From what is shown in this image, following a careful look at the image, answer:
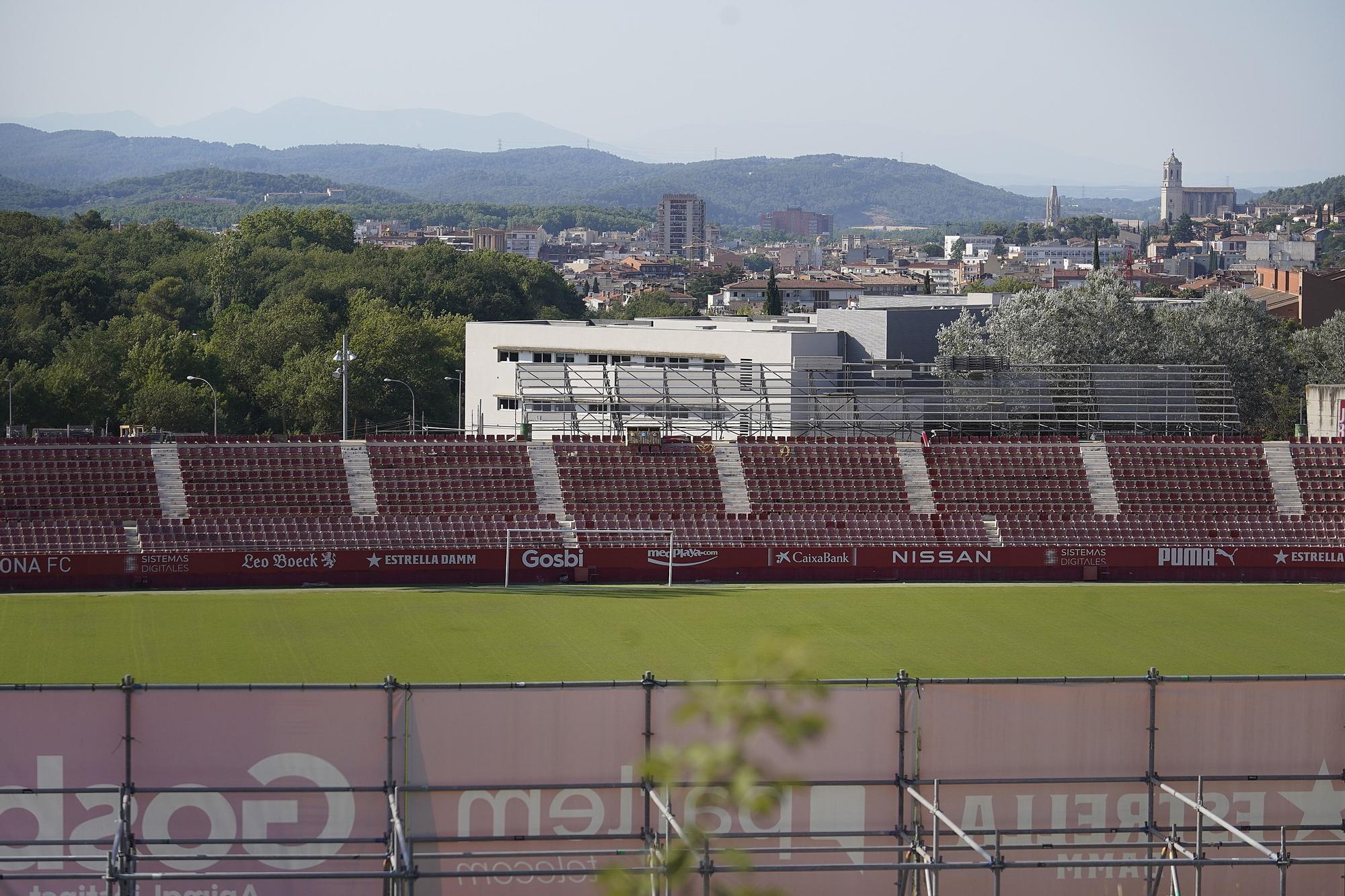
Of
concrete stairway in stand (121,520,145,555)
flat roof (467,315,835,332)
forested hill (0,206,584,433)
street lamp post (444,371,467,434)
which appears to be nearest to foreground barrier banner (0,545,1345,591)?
concrete stairway in stand (121,520,145,555)

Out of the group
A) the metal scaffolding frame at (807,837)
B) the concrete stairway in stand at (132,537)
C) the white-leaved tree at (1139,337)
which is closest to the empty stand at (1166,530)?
the concrete stairway in stand at (132,537)

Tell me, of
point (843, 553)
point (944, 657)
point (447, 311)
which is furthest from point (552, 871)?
point (447, 311)

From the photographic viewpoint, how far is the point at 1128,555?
46.3 m

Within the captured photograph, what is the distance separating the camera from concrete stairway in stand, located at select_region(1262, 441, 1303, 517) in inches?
1908

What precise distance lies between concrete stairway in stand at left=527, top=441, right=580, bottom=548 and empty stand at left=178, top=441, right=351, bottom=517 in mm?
5692

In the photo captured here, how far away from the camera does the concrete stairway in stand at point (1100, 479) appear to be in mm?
48438

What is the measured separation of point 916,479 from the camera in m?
49.2

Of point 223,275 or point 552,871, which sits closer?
point 552,871

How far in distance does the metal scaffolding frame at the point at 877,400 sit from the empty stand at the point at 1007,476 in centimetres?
576

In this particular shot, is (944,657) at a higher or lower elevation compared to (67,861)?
lower

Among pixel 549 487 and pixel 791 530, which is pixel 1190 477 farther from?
pixel 549 487

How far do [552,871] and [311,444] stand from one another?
35216mm

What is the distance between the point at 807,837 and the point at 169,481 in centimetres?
3380

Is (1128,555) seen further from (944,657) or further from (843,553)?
(944,657)
